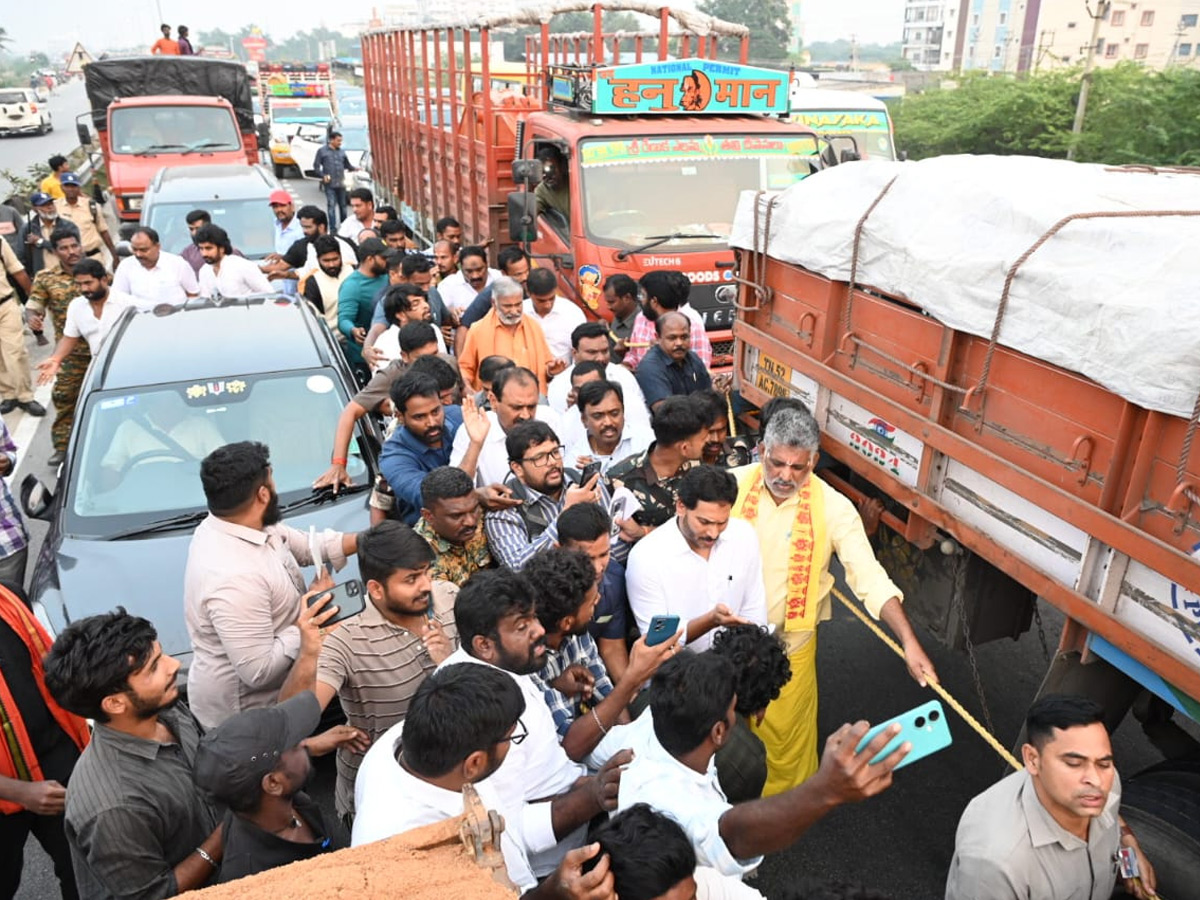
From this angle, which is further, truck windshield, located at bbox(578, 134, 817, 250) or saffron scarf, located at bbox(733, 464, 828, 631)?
truck windshield, located at bbox(578, 134, 817, 250)

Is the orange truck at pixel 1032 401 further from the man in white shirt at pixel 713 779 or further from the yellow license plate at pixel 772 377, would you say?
the man in white shirt at pixel 713 779

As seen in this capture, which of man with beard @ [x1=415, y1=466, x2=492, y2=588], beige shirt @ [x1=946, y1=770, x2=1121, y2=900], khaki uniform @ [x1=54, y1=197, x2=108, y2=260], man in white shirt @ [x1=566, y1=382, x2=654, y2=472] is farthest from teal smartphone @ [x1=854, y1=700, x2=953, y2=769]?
khaki uniform @ [x1=54, y1=197, x2=108, y2=260]

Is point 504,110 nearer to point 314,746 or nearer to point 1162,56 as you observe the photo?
point 314,746

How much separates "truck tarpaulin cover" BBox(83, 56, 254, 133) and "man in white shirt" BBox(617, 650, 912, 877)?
1685 centimetres

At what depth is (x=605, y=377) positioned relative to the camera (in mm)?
4656

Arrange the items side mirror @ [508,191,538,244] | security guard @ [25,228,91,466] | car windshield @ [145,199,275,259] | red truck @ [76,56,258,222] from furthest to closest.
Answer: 1. red truck @ [76,56,258,222]
2. car windshield @ [145,199,275,259]
3. side mirror @ [508,191,538,244]
4. security guard @ [25,228,91,466]

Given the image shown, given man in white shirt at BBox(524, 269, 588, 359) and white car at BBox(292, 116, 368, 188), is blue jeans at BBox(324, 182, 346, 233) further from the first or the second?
man in white shirt at BBox(524, 269, 588, 359)

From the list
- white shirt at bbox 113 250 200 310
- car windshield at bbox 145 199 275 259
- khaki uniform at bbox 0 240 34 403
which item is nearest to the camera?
white shirt at bbox 113 250 200 310

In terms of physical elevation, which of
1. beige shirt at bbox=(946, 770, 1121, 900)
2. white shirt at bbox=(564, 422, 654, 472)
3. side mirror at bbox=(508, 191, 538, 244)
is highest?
side mirror at bbox=(508, 191, 538, 244)

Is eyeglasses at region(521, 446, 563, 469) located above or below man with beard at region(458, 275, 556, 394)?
above

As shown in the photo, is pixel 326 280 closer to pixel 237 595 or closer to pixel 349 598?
pixel 349 598

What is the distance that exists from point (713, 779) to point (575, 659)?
755 millimetres

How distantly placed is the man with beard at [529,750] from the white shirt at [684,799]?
0.06 meters

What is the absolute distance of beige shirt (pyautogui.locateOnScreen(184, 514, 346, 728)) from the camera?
2.98 metres
